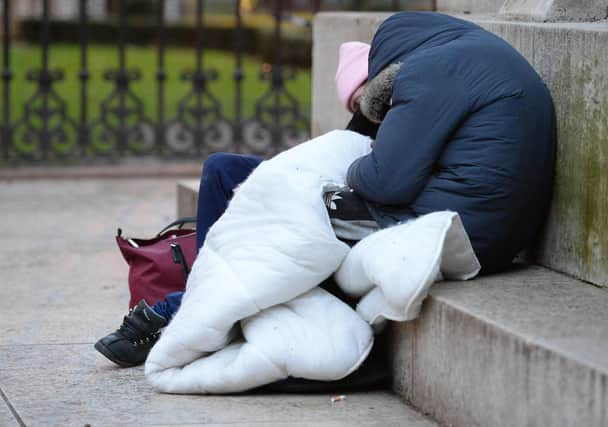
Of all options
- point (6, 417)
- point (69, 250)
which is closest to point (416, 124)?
point (6, 417)

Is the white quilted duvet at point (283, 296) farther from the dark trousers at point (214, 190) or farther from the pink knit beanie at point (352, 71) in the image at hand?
the pink knit beanie at point (352, 71)

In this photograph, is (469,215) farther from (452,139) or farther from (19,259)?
(19,259)

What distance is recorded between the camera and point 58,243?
665 centimetres

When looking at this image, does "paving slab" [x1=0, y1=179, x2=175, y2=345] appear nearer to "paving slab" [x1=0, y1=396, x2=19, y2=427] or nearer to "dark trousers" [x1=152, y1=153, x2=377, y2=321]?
"dark trousers" [x1=152, y1=153, x2=377, y2=321]

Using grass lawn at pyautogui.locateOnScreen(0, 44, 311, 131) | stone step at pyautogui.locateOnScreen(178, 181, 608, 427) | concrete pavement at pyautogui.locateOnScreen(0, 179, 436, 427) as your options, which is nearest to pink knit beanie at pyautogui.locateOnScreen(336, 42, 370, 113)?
stone step at pyautogui.locateOnScreen(178, 181, 608, 427)

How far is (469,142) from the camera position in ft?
12.4

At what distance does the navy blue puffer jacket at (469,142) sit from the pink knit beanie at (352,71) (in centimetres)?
56

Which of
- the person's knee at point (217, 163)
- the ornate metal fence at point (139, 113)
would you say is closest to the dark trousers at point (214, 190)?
the person's knee at point (217, 163)

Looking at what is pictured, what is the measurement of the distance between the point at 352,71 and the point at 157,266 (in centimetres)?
97

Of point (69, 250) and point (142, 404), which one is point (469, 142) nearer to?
point (142, 404)

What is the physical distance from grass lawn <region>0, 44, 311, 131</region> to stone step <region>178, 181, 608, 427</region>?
7915 mm

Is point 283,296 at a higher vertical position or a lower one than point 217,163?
lower

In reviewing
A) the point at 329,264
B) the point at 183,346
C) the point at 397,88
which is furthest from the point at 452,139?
the point at 183,346

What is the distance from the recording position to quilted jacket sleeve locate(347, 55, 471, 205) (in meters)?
3.74
